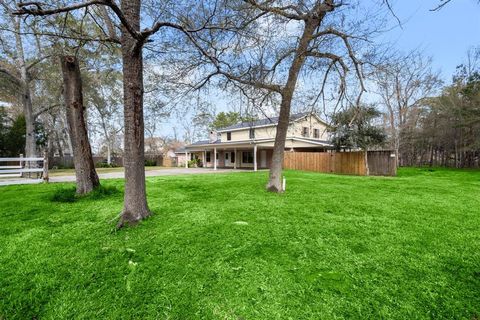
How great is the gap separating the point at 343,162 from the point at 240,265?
48.2 ft

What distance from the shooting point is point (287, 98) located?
6477 millimetres

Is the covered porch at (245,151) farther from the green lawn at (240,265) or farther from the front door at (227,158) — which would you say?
the green lawn at (240,265)

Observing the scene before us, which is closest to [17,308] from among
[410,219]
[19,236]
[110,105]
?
[19,236]

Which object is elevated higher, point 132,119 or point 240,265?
point 132,119

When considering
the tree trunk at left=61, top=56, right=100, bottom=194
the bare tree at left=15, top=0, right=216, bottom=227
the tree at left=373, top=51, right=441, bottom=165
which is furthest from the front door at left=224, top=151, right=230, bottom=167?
the bare tree at left=15, top=0, right=216, bottom=227

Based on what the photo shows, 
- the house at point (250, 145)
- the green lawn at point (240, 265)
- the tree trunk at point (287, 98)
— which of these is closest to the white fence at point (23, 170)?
the green lawn at point (240, 265)

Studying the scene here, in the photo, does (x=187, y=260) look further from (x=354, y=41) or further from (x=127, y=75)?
(x=354, y=41)

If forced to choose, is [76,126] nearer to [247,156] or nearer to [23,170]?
[23,170]

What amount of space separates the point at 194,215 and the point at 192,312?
229 centimetres

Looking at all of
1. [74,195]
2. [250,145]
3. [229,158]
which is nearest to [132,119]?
[74,195]

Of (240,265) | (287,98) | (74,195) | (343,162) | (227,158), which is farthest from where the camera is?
(227,158)

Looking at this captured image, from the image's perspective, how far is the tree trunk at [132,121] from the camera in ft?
11.6

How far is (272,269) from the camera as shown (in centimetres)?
237

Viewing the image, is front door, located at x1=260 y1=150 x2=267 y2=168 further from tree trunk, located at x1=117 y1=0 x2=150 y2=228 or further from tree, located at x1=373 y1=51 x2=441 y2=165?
tree trunk, located at x1=117 y1=0 x2=150 y2=228
